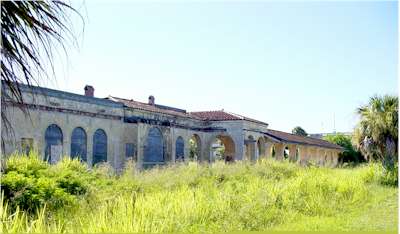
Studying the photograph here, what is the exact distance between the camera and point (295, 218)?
9.05 m

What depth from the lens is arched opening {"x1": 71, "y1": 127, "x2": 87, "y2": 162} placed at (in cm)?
2289

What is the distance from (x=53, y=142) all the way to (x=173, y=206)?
1510 cm

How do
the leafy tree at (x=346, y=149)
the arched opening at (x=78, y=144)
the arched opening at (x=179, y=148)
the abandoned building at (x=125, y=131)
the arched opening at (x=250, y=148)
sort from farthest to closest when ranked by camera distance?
the leafy tree at (x=346, y=149) → the arched opening at (x=250, y=148) → the arched opening at (x=179, y=148) → the arched opening at (x=78, y=144) → the abandoned building at (x=125, y=131)

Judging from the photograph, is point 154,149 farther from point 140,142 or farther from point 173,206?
point 173,206

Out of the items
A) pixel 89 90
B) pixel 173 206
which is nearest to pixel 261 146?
pixel 89 90

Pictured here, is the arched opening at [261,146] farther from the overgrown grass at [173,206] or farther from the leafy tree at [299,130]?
the leafy tree at [299,130]

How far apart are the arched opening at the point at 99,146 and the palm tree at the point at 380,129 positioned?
12.9m

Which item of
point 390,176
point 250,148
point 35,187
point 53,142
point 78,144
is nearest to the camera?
point 35,187

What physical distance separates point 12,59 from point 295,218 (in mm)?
7072

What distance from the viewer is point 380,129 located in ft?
59.6

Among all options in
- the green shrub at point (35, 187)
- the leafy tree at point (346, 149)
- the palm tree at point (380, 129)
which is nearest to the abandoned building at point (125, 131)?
the green shrub at point (35, 187)

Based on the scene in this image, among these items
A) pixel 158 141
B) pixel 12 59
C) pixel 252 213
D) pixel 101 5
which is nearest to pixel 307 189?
pixel 252 213

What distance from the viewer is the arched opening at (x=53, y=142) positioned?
70.0 ft

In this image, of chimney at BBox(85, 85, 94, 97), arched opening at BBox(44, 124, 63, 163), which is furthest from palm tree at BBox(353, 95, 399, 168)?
chimney at BBox(85, 85, 94, 97)
